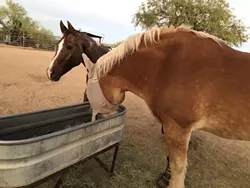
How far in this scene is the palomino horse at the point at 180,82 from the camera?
1.99 metres

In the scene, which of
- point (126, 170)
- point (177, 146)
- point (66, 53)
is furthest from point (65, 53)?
point (177, 146)

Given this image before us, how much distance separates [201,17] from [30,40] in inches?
732

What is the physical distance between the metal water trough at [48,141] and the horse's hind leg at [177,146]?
0.55 meters

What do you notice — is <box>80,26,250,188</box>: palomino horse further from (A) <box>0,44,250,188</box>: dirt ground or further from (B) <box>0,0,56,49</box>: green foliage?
(B) <box>0,0,56,49</box>: green foliage

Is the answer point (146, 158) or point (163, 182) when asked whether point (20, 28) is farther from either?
point (163, 182)

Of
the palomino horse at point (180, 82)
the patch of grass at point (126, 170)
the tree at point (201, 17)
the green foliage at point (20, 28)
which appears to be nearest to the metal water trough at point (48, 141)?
the palomino horse at point (180, 82)

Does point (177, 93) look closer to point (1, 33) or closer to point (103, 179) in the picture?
point (103, 179)

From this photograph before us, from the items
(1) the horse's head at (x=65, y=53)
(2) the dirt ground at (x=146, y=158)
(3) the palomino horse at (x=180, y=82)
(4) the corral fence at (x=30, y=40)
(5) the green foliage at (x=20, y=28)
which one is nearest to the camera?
(3) the palomino horse at (x=180, y=82)

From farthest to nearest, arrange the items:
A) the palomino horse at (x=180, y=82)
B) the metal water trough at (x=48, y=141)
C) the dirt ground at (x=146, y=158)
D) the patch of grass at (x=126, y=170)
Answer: the dirt ground at (x=146, y=158) → the patch of grass at (x=126, y=170) → the palomino horse at (x=180, y=82) → the metal water trough at (x=48, y=141)

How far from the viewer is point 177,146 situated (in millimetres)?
2125

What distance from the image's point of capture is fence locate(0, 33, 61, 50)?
26.8 meters

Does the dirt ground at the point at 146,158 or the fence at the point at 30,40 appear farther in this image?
the fence at the point at 30,40

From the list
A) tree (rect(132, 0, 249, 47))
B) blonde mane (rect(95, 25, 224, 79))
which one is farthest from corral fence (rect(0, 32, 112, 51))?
blonde mane (rect(95, 25, 224, 79))

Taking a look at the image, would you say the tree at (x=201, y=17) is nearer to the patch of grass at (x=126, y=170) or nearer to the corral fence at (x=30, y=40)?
the corral fence at (x=30, y=40)
